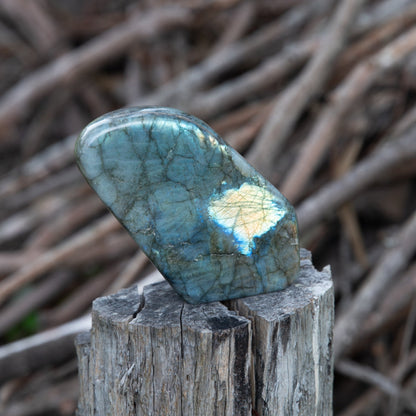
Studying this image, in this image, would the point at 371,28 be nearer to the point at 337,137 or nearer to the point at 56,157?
the point at 337,137

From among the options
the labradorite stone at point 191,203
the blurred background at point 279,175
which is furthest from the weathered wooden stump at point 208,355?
the blurred background at point 279,175

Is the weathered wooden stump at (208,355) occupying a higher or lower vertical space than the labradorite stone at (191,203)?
lower

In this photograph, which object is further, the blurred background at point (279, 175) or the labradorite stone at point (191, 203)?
the blurred background at point (279, 175)

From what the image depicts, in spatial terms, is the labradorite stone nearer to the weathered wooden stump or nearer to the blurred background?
the weathered wooden stump

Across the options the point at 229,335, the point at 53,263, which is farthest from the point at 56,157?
the point at 229,335

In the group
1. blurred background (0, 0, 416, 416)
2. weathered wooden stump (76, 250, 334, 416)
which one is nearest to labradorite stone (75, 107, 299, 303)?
weathered wooden stump (76, 250, 334, 416)

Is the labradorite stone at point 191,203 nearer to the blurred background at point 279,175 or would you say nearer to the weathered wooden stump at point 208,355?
the weathered wooden stump at point 208,355
